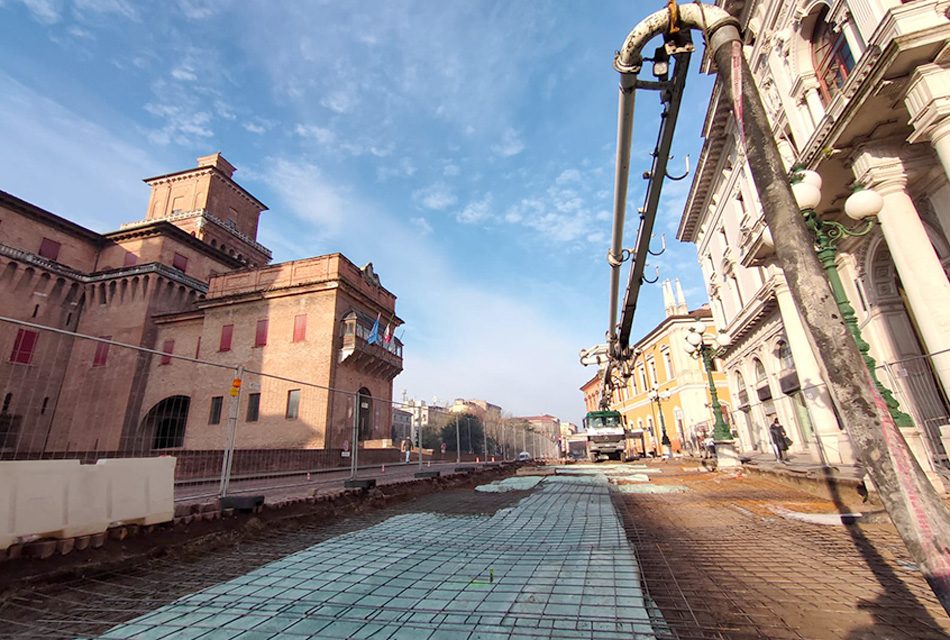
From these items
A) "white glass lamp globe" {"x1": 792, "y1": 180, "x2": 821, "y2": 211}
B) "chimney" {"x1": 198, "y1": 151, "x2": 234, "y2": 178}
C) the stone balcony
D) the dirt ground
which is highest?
"chimney" {"x1": 198, "y1": 151, "x2": 234, "y2": 178}

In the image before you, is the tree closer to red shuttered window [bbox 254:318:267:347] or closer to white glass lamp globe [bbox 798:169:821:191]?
red shuttered window [bbox 254:318:267:347]

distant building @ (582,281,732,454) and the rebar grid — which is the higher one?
distant building @ (582,281,732,454)

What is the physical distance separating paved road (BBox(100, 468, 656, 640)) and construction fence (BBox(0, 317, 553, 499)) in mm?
3118

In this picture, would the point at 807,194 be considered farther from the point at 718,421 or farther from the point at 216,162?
the point at 216,162

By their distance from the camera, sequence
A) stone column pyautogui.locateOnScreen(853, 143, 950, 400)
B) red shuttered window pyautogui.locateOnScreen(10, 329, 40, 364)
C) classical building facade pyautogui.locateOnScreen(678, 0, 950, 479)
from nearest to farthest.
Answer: red shuttered window pyautogui.locateOnScreen(10, 329, 40, 364)
classical building facade pyautogui.locateOnScreen(678, 0, 950, 479)
stone column pyautogui.locateOnScreen(853, 143, 950, 400)

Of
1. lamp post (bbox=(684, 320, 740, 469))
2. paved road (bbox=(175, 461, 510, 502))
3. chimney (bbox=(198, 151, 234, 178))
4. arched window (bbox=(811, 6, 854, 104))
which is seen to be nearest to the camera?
paved road (bbox=(175, 461, 510, 502))

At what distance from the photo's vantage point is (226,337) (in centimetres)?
2416

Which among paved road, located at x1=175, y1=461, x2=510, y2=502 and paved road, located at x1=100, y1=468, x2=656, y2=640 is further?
paved road, located at x1=175, y1=461, x2=510, y2=502

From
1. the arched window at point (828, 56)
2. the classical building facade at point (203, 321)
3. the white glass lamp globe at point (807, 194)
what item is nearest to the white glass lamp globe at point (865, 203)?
the white glass lamp globe at point (807, 194)

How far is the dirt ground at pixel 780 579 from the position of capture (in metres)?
2.13

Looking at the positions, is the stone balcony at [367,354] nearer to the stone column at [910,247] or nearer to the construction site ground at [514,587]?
the construction site ground at [514,587]

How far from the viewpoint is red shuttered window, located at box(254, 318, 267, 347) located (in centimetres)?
2323

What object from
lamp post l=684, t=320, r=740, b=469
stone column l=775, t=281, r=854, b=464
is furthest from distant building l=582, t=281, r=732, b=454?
stone column l=775, t=281, r=854, b=464

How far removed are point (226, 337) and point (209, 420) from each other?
17.0 feet
